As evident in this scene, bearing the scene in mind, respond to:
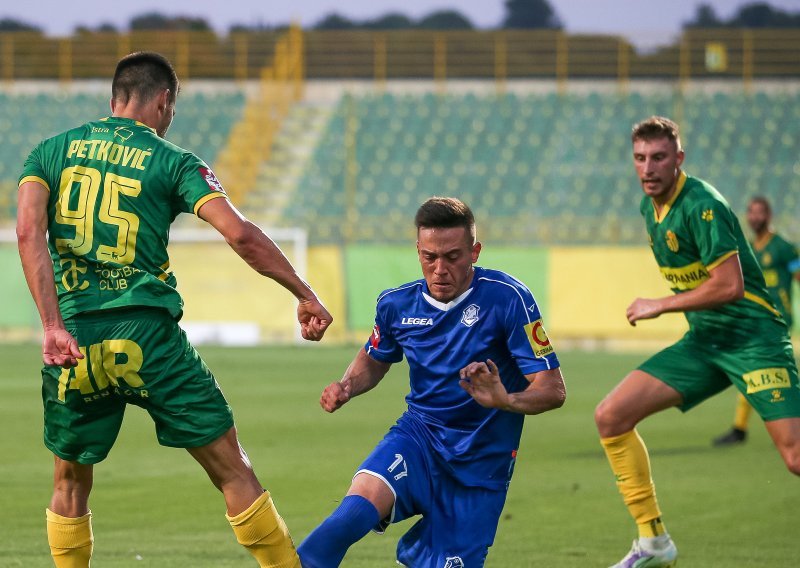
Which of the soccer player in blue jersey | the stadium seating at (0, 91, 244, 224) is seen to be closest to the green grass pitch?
the soccer player in blue jersey

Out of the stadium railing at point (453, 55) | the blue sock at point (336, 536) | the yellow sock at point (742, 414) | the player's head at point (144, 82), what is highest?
the stadium railing at point (453, 55)

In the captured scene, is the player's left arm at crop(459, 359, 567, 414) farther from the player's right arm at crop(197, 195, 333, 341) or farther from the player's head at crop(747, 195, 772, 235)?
the player's head at crop(747, 195, 772, 235)

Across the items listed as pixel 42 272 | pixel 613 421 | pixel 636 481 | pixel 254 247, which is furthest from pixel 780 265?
pixel 42 272

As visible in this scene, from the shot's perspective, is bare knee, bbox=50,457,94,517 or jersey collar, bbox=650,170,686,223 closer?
bare knee, bbox=50,457,94,517

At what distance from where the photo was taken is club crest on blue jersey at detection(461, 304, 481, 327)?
5.12 m

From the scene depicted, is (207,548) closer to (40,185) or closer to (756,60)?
(40,185)

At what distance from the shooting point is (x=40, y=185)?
5.03 metres

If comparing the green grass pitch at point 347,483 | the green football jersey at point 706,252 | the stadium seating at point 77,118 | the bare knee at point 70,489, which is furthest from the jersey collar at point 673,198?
the stadium seating at point 77,118

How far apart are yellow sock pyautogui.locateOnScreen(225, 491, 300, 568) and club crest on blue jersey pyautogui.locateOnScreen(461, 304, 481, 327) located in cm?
110

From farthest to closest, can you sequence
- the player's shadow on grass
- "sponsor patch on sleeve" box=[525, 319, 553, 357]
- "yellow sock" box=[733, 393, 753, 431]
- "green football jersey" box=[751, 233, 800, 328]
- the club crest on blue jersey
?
"green football jersey" box=[751, 233, 800, 328] < "yellow sock" box=[733, 393, 753, 431] < the player's shadow on grass < the club crest on blue jersey < "sponsor patch on sleeve" box=[525, 319, 553, 357]

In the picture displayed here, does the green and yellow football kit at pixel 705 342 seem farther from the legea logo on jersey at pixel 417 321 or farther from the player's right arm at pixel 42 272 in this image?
the player's right arm at pixel 42 272

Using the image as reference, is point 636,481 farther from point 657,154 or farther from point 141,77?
point 141,77

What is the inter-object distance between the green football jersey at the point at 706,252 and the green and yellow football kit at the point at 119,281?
2.83 metres

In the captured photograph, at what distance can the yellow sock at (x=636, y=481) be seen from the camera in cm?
658
